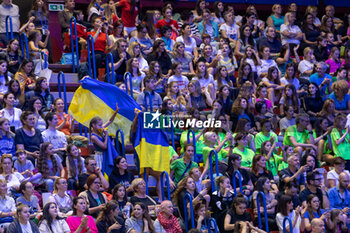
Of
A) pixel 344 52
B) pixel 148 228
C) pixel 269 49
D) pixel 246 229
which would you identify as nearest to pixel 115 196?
pixel 148 228

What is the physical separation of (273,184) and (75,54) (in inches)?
184

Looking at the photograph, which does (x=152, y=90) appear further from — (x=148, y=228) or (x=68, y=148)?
(x=148, y=228)

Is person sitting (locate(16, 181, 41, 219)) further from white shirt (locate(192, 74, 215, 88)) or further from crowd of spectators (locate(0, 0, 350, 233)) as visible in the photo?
white shirt (locate(192, 74, 215, 88))

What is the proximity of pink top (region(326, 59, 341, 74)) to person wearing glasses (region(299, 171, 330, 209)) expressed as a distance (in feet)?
14.3

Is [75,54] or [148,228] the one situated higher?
[75,54]

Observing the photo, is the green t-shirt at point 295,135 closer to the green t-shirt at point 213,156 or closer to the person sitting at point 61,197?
the green t-shirt at point 213,156

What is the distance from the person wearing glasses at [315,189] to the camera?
45.0 ft

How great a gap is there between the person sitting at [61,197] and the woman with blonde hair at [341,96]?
6.37 m

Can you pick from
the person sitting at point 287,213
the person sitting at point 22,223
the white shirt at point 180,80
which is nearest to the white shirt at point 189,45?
the white shirt at point 180,80

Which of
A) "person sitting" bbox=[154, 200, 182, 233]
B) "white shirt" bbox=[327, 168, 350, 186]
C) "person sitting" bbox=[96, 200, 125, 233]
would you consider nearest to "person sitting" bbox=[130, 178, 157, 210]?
"person sitting" bbox=[154, 200, 182, 233]

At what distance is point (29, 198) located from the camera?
38.5 ft

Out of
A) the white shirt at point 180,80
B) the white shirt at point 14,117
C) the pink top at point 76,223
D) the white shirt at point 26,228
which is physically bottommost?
the pink top at point 76,223

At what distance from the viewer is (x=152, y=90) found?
48.5 feet

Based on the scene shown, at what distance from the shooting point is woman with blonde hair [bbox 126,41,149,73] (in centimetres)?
1574
